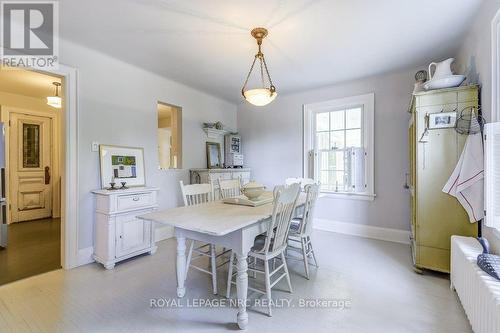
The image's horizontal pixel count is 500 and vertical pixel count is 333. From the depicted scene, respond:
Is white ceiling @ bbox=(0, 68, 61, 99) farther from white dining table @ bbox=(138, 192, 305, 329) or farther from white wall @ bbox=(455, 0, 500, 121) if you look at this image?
white wall @ bbox=(455, 0, 500, 121)

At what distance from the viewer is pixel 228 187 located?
298cm

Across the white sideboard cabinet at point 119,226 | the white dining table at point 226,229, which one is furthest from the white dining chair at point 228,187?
the white sideboard cabinet at point 119,226

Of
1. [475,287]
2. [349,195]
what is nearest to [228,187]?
[349,195]

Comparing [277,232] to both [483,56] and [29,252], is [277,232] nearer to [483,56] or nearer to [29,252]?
[483,56]

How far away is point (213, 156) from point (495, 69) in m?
3.70

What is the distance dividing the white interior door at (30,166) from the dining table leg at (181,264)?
4616 mm

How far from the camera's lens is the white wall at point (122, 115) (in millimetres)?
2744

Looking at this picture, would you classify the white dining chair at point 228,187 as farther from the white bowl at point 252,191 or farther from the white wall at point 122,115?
the white wall at point 122,115

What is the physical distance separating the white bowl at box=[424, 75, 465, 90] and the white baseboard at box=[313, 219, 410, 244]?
204 centimetres

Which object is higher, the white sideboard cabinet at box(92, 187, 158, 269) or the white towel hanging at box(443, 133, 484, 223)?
the white towel hanging at box(443, 133, 484, 223)

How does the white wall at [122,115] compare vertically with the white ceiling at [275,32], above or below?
below

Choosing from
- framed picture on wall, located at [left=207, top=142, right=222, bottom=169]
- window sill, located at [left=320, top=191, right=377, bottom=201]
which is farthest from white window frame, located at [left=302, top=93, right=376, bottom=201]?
framed picture on wall, located at [left=207, top=142, right=222, bottom=169]

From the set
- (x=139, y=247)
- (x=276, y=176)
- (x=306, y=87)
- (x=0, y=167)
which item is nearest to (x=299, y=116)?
(x=306, y=87)

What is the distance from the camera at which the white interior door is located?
4.60 meters
